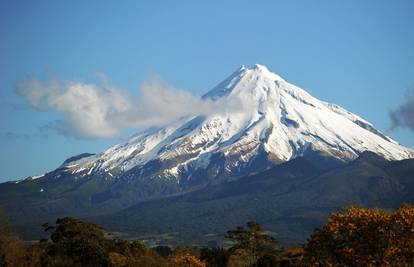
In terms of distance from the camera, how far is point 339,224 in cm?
5088

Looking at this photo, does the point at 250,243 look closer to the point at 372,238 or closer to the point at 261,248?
the point at 261,248

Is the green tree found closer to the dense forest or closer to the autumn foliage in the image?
the dense forest

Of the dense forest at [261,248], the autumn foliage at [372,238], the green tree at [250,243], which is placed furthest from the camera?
the green tree at [250,243]

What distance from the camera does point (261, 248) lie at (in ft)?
329

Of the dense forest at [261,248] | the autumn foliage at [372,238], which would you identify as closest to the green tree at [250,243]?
the dense forest at [261,248]

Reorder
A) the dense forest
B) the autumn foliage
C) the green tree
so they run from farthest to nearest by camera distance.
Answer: the green tree
the dense forest
the autumn foliage

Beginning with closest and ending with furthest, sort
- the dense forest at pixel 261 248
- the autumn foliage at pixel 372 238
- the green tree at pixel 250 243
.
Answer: the autumn foliage at pixel 372 238 < the dense forest at pixel 261 248 < the green tree at pixel 250 243

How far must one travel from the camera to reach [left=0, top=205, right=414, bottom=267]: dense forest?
163ft

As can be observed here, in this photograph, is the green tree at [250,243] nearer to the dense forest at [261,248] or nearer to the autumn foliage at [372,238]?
the dense forest at [261,248]

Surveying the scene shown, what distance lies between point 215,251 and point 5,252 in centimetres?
3429

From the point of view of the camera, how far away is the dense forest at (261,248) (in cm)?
4966

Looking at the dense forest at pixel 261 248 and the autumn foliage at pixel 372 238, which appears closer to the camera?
the autumn foliage at pixel 372 238

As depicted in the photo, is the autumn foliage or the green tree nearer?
the autumn foliage

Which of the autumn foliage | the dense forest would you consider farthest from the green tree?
the autumn foliage
